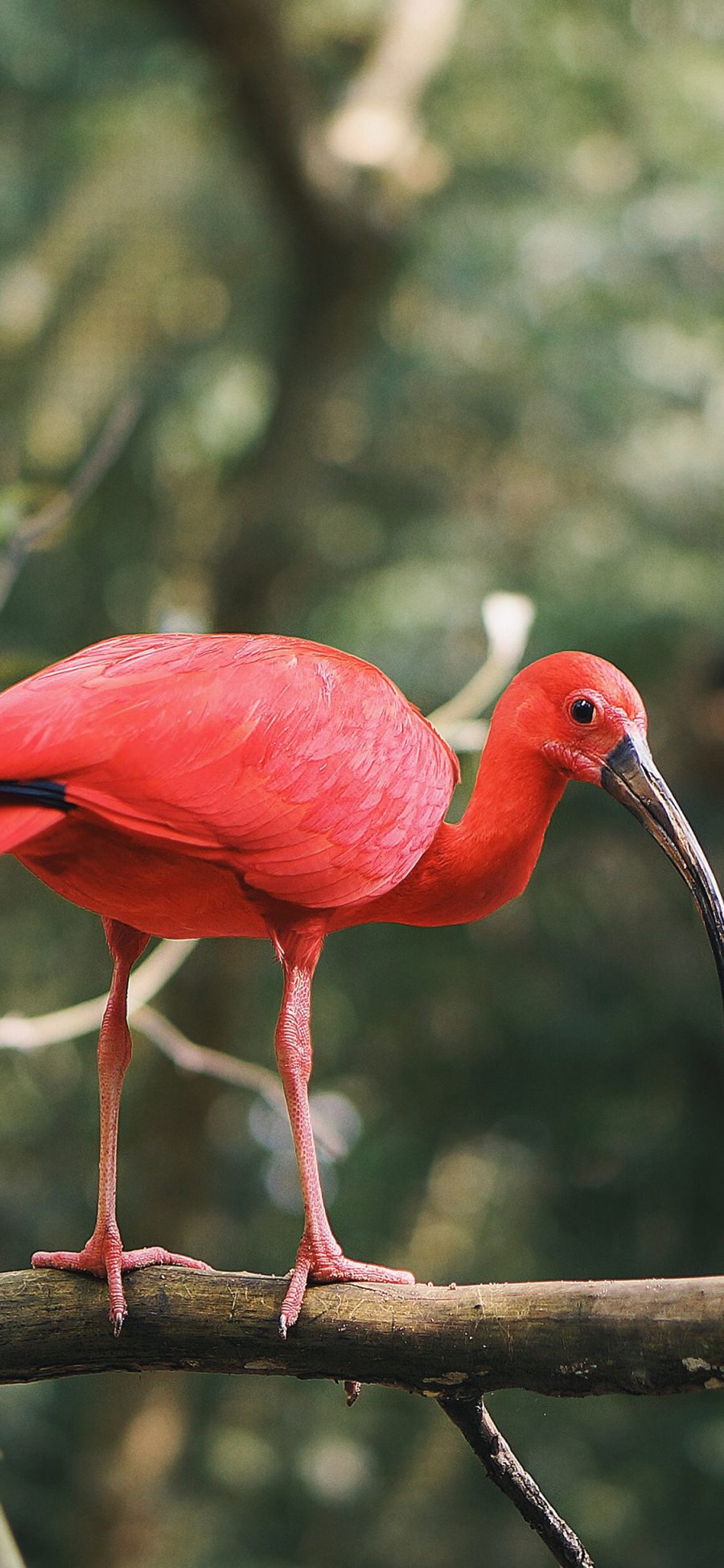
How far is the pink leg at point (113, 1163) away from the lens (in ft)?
A: 7.07

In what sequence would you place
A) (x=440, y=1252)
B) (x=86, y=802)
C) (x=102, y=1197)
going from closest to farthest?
(x=86, y=802), (x=102, y=1197), (x=440, y=1252)

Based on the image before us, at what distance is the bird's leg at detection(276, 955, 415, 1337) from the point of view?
2.06m

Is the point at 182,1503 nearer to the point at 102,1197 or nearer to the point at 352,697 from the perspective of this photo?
the point at 102,1197

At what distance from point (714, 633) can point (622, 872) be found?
1308 millimetres

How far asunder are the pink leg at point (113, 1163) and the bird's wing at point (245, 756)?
1.32ft

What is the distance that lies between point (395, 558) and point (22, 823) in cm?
628

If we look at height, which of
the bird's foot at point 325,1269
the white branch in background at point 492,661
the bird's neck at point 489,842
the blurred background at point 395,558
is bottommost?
the blurred background at point 395,558

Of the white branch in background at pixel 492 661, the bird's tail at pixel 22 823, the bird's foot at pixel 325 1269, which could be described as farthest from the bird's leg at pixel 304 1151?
the white branch in background at pixel 492 661

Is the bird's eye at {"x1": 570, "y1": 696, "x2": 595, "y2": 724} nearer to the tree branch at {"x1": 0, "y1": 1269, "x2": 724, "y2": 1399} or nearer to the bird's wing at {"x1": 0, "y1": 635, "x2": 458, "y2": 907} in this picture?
the bird's wing at {"x1": 0, "y1": 635, "x2": 458, "y2": 907}

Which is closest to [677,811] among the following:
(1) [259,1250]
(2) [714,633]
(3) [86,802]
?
(3) [86,802]

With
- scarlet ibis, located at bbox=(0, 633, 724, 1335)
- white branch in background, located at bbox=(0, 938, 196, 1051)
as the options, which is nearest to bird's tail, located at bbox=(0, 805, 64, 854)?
scarlet ibis, located at bbox=(0, 633, 724, 1335)

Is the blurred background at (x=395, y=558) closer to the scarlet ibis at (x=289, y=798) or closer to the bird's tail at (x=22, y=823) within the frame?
the scarlet ibis at (x=289, y=798)

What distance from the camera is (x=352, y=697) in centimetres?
206

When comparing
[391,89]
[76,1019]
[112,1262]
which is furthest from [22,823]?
[391,89]
